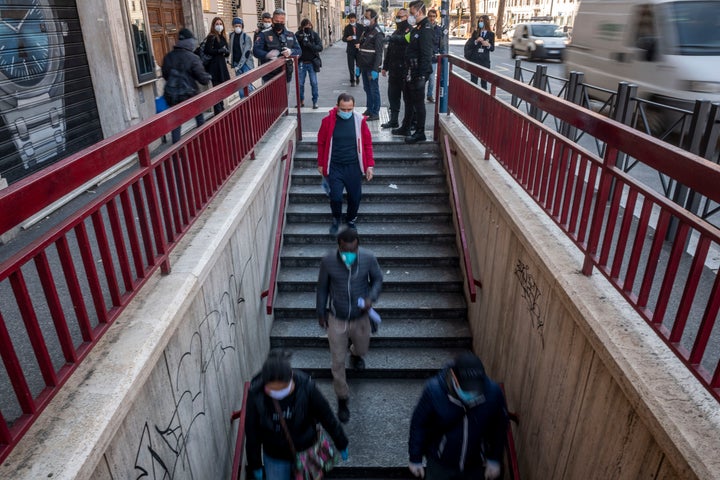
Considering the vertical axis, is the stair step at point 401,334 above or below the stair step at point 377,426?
above

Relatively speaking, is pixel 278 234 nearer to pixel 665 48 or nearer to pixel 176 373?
pixel 176 373

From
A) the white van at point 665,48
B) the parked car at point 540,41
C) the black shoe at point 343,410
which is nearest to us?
the black shoe at point 343,410

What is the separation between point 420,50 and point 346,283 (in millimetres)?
4289

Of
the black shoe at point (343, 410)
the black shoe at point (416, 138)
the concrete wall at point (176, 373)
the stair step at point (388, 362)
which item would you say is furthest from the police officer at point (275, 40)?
the black shoe at point (343, 410)

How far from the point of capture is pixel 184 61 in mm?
6957

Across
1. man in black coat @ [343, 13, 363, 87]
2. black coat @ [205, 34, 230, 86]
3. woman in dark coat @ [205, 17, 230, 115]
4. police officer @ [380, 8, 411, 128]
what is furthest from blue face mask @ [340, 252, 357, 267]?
man in black coat @ [343, 13, 363, 87]

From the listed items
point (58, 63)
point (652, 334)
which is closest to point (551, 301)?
point (652, 334)

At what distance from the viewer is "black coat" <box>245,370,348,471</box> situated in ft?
10.8

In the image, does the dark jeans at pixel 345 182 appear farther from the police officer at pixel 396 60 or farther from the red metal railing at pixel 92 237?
the police officer at pixel 396 60

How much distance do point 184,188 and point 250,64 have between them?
797cm

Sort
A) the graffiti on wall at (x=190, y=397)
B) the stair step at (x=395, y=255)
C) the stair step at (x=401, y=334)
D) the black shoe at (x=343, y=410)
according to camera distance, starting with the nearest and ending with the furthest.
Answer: the graffiti on wall at (x=190, y=397) < the black shoe at (x=343, y=410) < the stair step at (x=401, y=334) < the stair step at (x=395, y=255)

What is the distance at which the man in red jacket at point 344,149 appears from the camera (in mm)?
5910

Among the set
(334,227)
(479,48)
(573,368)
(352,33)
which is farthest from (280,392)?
(352,33)

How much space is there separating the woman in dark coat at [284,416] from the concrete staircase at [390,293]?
4.27 ft
